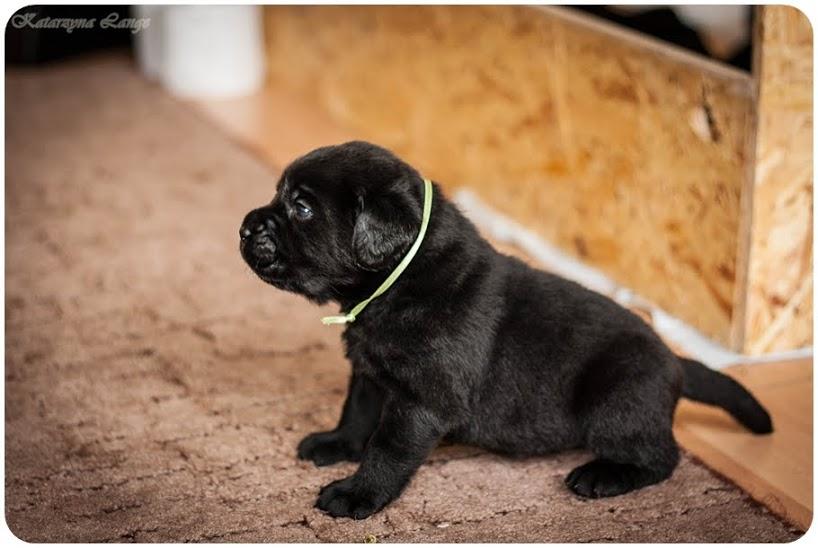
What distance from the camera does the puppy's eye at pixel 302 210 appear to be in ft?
6.40

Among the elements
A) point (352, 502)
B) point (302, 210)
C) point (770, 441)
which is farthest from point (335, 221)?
point (770, 441)

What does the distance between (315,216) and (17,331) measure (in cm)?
128

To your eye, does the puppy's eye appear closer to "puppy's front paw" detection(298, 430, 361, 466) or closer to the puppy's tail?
"puppy's front paw" detection(298, 430, 361, 466)

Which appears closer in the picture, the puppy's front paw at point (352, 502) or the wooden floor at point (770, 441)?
the puppy's front paw at point (352, 502)

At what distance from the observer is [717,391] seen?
2.32m

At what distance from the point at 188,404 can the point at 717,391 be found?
1093 mm

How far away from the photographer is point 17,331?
2.92m

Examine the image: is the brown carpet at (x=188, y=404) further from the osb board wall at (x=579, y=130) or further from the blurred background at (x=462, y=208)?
the osb board wall at (x=579, y=130)

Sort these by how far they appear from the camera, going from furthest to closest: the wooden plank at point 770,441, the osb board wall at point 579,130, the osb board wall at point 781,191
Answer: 1. the osb board wall at point 579,130
2. the osb board wall at point 781,191
3. the wooden plank at point 770,441

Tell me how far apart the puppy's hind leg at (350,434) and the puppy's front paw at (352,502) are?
0.18 m

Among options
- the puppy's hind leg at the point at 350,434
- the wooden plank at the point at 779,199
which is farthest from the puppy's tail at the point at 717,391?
the puppy's hind leg at the point at 350,434

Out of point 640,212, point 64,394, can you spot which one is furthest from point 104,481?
point 640,212

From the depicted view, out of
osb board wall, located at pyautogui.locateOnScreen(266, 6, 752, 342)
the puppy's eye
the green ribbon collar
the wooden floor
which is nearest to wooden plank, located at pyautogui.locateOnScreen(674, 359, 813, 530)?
the wooden floor

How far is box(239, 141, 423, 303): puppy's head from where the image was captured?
1.93m
